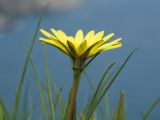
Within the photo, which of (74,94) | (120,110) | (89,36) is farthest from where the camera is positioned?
(120,110)

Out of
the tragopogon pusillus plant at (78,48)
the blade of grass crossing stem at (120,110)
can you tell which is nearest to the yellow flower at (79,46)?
the tragopogon pusillus plant at (78,48)

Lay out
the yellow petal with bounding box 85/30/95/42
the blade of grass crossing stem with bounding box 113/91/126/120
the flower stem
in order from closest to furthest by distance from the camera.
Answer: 1. the flower stem
2. the yellow petal with bounding box 85/30/95/42
3. the blade of grass crossing stem with bounding box 113/91/126/120

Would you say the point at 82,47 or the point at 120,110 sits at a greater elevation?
the point at 82,47

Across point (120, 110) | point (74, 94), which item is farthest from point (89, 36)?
point (120, 110)

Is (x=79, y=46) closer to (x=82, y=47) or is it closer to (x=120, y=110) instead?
(x=82, y=47)

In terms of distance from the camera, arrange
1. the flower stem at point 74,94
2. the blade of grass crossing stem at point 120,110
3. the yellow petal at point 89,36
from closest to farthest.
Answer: the flower stem at point 74,94 → the yellow petal at point 89,36 → the blade of grass crossing stem at point 120,110

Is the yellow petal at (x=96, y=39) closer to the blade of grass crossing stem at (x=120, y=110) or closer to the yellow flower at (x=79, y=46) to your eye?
the yellow flower at (x=79, y=46)

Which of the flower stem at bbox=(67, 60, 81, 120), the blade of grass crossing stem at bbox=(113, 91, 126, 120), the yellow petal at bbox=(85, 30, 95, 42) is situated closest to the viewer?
the flower stem at bbox=(67, 60, 81, 120)

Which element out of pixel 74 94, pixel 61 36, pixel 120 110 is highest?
pixel 61 36

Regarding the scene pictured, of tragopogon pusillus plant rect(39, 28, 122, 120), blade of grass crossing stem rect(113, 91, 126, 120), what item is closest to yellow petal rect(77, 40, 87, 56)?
tragopogon pusillus plant rect(39, 28, 122, 120)

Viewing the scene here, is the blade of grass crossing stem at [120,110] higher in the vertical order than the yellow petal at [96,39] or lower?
lower

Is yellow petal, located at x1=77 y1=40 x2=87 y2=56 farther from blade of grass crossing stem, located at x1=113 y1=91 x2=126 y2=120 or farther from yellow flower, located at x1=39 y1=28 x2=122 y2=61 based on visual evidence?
blade of grass crossing stem, located at x1=113 y1=91 x2=126 y2=120
